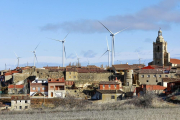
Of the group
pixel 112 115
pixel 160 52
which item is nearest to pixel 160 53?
pixel 160 52

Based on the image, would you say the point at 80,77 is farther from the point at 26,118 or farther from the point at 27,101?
the point at 26,118

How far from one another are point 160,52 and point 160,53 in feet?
0.93

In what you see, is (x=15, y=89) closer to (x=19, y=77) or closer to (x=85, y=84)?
(x=19, y=77)

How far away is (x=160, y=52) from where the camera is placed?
11569 centimetres

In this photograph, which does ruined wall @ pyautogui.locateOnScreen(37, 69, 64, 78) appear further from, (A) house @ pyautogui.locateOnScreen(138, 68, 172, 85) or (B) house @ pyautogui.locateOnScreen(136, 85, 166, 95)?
(B) house @ pyautogui.locateOnScreen(136, 85, 166, 95)

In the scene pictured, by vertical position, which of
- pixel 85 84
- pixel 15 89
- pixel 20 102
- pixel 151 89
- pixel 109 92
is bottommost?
pixel 20 102

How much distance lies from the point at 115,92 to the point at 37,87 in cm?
1356

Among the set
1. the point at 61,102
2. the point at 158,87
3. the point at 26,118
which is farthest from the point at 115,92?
the point at 26,118

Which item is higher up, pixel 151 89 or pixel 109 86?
pixel 109 86

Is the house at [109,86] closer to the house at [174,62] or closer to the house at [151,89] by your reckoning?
the house at [151,89]

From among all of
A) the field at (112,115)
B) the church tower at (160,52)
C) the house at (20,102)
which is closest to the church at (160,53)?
the church tower at (160,52)

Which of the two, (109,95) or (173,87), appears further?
(109,95)

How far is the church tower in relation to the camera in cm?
11431

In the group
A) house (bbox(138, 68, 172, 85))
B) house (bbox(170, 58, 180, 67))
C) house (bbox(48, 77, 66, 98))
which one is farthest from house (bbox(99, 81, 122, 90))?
house (bbox(170, 58, 180, 67))
